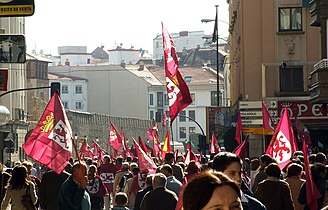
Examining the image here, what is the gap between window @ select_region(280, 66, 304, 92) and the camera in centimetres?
5012

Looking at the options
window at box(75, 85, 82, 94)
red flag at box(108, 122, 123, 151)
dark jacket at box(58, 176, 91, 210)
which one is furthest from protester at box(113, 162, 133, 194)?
window at box(75, 85, 82, 94)

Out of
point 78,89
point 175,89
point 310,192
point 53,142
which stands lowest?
point 310,192

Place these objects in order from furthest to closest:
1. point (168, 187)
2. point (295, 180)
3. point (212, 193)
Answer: point (168, 187), point (295, 180), point (212, 193)

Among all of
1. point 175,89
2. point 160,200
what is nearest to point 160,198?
point 160,200

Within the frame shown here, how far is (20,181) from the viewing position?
1502cm

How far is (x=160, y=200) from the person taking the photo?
45.9 feet

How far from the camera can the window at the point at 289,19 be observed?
50.1 meters

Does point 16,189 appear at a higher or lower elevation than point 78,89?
lower

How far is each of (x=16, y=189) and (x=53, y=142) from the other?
1743 millimetres

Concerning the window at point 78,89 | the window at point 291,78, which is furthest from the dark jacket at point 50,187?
the window at point 78,89

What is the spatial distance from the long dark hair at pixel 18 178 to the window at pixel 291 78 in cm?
3569

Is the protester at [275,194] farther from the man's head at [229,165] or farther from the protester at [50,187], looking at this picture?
the protester at [50,187]

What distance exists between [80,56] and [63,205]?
6427 inches

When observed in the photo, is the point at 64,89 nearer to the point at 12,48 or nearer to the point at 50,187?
the point at 50,187
